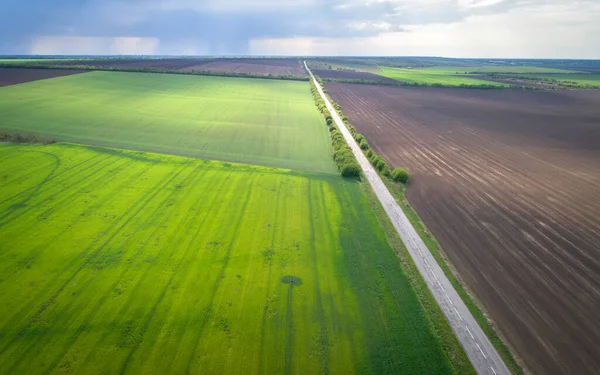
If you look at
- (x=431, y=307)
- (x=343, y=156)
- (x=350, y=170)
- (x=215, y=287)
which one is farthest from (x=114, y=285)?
(x=343, y=156)

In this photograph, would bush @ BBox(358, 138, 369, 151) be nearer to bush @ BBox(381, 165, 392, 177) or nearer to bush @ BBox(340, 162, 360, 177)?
bush @ BBox(381, 165, 392, 177)

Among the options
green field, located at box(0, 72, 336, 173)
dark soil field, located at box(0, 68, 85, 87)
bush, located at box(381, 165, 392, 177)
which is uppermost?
dark soil field, located at box(0, 68, 85, 87)

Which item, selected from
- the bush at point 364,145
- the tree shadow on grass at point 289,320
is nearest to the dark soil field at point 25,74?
the bush at point 364,145

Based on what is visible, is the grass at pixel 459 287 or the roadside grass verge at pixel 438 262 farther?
the roadside grass verge at pixel 438 262

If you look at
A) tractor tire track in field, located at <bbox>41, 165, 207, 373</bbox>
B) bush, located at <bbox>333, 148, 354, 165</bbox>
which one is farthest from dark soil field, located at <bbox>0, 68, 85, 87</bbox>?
bush, located at <bbox>333, 148, 354, 165</bbox>

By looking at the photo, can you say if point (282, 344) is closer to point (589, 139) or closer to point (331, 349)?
point (331, 349)

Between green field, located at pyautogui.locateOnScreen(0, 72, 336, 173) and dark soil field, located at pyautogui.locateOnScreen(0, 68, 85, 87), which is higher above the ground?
dark soil field, located at pyautogui.locateOnScreen(0, 68, 85, 87)

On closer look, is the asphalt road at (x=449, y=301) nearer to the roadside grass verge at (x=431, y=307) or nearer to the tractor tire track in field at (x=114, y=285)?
the roadside grass verge at (x=431, y=307)

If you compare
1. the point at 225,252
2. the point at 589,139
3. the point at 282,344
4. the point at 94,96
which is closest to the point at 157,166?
the point at 225,252
